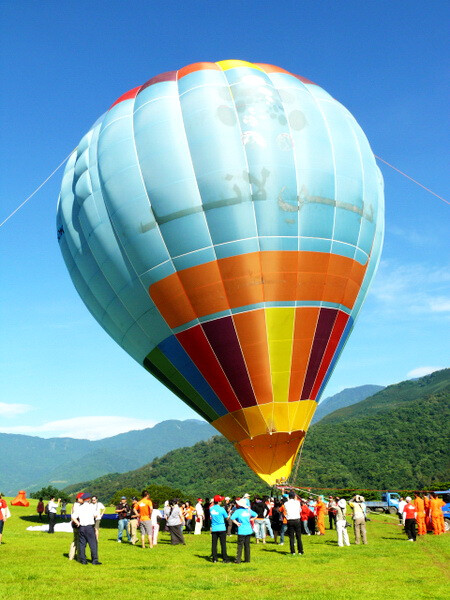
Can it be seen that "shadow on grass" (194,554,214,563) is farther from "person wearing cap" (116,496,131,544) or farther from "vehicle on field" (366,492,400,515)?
"vehicle on field" (366,492,400,515)

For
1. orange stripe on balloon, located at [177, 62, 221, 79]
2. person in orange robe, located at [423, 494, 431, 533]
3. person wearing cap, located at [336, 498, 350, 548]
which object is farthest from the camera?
orange stripe on balloon, located at [177, 62, 221, 79]

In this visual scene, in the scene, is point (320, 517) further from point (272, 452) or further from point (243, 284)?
point (243, 284)

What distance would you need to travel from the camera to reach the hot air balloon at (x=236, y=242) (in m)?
18.4

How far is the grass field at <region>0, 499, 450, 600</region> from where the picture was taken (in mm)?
9375

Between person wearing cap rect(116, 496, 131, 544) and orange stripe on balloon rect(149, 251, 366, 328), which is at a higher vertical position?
orange stripe on balloon rect(149, 251, 366, 328)

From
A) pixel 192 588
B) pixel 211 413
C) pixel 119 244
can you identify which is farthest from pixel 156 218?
pixel 192 588

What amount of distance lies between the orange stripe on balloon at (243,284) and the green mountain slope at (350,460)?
63.9 metres

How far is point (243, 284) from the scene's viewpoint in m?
18.3

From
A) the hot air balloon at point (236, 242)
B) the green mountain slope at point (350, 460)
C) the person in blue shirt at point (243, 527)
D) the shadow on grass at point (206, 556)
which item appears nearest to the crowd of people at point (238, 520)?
the person in blue shirt at point (243, 527)

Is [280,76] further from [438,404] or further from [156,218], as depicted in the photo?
[438,404]

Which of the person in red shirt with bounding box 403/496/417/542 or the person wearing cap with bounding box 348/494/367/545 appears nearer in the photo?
the person wearing cap with bounding box 348/494/367/545

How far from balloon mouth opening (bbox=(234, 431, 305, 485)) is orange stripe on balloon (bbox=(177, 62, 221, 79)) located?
13.7 metres

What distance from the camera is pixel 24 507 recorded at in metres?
29.1

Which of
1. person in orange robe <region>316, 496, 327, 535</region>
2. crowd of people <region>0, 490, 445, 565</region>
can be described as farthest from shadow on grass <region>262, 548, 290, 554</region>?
person in orange robe <region>316, 496, 327, 535</region>
